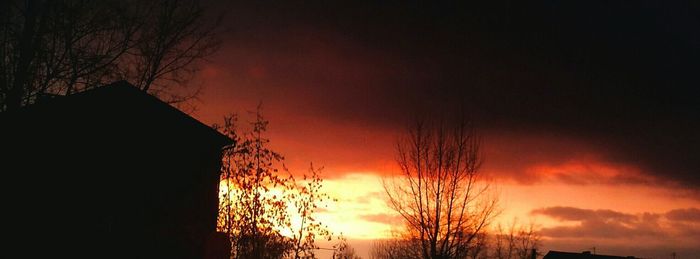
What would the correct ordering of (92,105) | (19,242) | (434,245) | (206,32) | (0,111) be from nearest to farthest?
(19,242)
(92,105)
(0,111)
(434,245)
(206,32)

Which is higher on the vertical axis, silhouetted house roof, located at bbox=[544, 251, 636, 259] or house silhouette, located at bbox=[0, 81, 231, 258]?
house silhouette, located at bbox=[0, 81, 231, 258]

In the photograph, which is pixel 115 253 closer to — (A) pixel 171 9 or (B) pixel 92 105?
(B) pixel 92 105

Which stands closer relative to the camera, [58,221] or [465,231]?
[58,221]

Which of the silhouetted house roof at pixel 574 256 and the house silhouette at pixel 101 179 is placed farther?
the silhouetted house roof at pixel 574 256

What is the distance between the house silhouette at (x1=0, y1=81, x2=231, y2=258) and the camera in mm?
22391

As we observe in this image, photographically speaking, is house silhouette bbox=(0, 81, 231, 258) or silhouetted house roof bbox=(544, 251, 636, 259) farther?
silhouetted house roof bbox=(544, 251, 636, 259)

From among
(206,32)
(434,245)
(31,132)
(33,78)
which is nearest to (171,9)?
(206,32)

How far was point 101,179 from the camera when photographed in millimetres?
23188

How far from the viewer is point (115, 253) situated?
22531 mm

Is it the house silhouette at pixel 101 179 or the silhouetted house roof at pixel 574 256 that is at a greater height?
the house silhouette at pixel 101 179

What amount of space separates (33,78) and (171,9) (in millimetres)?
6879

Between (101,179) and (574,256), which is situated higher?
(101,179)

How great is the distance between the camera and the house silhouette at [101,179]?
22.4m

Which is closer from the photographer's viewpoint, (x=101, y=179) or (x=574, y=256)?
(x=101, y=179)
